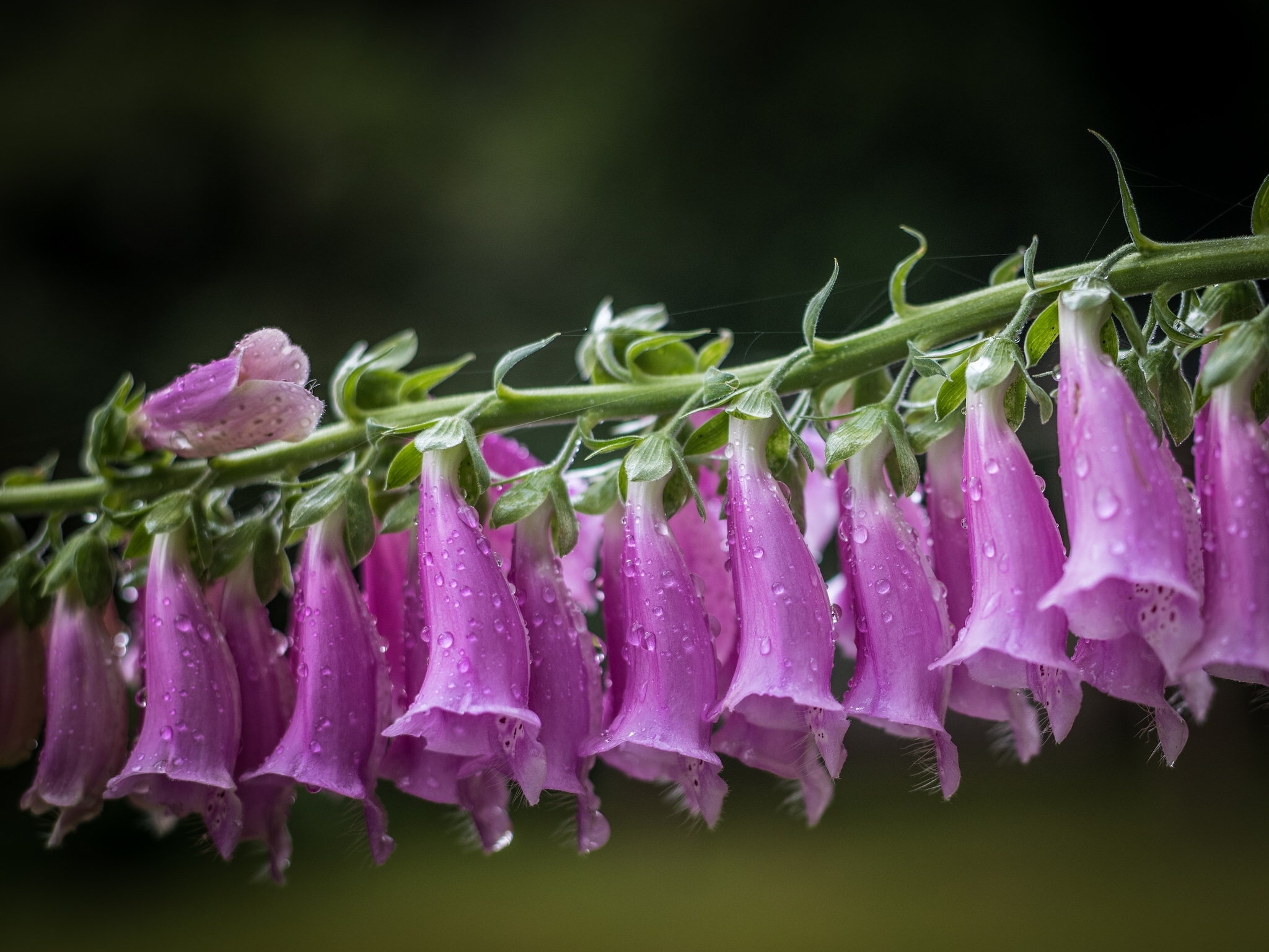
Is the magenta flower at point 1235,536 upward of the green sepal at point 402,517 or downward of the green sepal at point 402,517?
downward

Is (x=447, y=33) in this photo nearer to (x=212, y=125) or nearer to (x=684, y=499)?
(x=212, y=125)

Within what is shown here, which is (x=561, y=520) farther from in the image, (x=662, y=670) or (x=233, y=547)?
(x=233, y=547)

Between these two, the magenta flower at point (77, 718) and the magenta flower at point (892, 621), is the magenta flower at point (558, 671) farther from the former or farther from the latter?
the magenta flower at point (77, 718)

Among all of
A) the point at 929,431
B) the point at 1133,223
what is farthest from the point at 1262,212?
the point at 929,431

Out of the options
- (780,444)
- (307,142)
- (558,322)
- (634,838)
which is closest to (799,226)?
(558,322)

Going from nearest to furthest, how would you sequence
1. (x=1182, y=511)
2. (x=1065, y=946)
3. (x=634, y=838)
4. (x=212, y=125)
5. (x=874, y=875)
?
(x=1182, y=511)
(x=1065, y=946)
(x=874, y=875)
(x=634, y=838)
(x=212, y=125)

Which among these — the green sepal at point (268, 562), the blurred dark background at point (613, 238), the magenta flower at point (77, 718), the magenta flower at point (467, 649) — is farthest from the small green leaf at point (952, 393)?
the blurred dark background at point (613, 238)
